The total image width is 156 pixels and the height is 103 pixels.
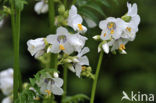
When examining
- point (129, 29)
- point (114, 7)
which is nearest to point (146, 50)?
point (114, 7)

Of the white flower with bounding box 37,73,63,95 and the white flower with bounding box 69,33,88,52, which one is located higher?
the white flower with bounding box 69,33,88,52

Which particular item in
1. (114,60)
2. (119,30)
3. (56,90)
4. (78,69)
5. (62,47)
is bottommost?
(56,90)

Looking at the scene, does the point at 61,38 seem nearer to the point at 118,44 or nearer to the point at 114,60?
the point at 118,44

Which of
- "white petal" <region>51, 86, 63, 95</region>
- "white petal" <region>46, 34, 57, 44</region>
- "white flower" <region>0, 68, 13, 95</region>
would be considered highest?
"white petal" <region>46, 34, 57, 44</region>

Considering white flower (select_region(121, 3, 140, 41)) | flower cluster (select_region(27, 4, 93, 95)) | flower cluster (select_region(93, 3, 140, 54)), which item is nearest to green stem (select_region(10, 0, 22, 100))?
flower cluster (select_region(27, 4, 93, 95))

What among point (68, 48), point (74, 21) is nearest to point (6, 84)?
point (68, 48)

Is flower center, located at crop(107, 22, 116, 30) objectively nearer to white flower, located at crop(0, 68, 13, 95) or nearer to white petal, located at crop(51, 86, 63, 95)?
white petal, located at crop(51, 86, 63, 95)
